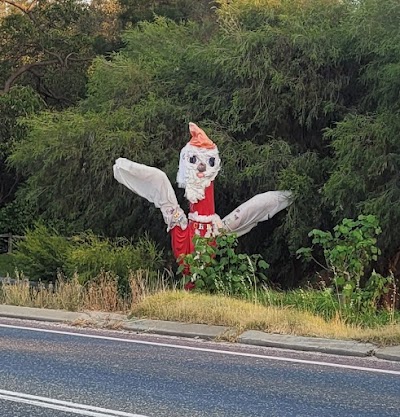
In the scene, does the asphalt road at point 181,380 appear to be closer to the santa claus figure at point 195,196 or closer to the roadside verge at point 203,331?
the roadside verge at point 203,331

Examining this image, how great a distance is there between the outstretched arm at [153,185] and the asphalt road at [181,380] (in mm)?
4739

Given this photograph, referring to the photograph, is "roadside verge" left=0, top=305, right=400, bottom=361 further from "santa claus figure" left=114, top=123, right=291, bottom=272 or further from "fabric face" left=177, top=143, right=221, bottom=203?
"fabric face" left=177, top=143, right=221, bottom=203

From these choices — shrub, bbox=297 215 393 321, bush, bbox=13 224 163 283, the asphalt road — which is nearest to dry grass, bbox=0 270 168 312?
bush, bbox=13 224 163 283

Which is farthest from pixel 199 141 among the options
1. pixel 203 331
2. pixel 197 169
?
pixel 203 331

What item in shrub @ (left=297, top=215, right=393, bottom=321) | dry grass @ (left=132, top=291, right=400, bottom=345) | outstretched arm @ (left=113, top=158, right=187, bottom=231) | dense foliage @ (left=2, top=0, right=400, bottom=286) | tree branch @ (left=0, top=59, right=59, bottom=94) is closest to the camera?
Answer: dry grass @ (left=132, top=291, right=400, bottom=345)

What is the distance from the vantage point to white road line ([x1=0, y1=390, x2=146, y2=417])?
21.1 ft

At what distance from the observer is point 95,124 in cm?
1762

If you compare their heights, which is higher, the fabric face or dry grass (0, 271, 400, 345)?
the fabric face

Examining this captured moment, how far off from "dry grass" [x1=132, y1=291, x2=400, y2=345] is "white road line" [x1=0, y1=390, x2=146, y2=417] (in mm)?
3803

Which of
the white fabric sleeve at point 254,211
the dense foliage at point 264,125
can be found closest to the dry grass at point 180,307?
the white fabric sleeve at point 254,211

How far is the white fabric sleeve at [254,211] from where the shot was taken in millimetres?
14750

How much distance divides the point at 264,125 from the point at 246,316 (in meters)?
7.19

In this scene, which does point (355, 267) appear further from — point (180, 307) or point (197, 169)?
point (197, 169)

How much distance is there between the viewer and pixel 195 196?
46.5 ft
